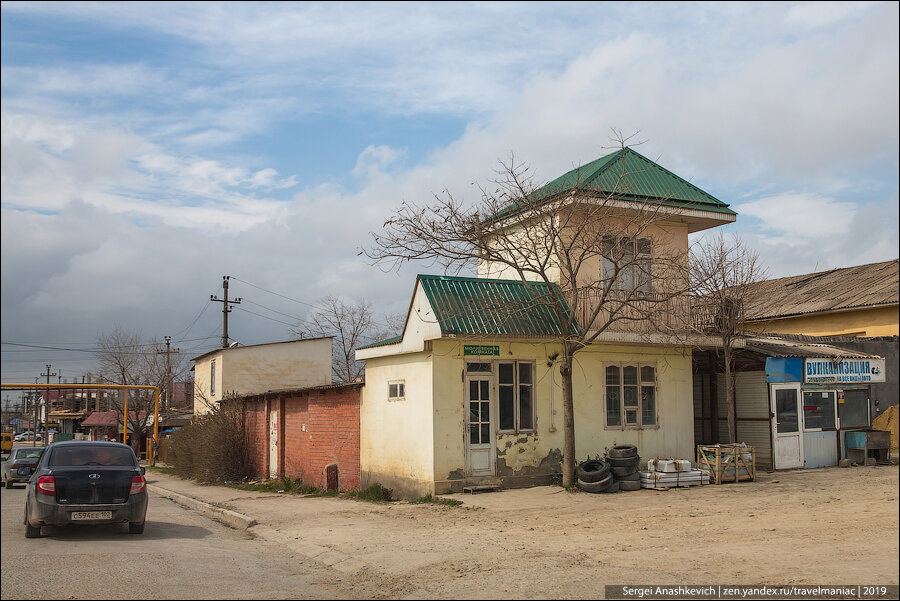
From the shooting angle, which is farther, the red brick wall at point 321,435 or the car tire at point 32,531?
the red brick wall at point 321,435

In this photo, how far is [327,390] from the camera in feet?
67.9

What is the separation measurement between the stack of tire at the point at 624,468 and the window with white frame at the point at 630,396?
204 cm

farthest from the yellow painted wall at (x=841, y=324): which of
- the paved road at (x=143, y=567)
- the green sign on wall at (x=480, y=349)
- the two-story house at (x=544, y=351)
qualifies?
the paved road at (x=143, y=567)

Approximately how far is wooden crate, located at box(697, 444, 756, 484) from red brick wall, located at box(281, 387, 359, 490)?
8.50 m

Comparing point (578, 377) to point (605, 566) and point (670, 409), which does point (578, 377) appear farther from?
point (605, 566)

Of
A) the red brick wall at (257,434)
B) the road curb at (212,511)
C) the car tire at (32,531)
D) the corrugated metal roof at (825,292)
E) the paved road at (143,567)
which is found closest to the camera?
the paved road at (143,567)

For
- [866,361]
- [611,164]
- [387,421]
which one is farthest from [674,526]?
[866,361]

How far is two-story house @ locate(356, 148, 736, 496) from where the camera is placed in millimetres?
16266

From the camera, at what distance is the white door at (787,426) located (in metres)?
19.9

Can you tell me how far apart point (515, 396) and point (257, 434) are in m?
12.5

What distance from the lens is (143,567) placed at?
8.98 meters

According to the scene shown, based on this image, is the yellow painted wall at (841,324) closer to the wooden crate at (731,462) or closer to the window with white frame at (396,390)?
the wooden crate at (731,462)

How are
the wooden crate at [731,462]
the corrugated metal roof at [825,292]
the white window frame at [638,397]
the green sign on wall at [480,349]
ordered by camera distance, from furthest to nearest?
1. the white window frame at [638,397]
2. the corrugated metal roof at [825,292]
3. the wooden crate at [731,462]
4. the green sign on wall at [480,349]

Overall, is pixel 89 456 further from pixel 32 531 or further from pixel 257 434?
pixel 257 434
